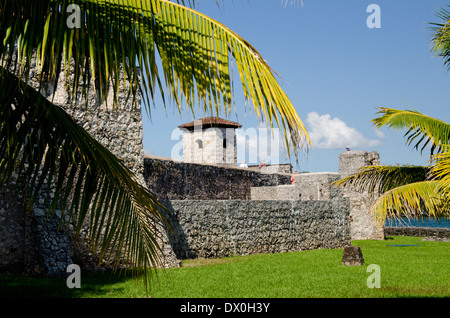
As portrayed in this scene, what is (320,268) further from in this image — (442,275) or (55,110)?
(55,110)

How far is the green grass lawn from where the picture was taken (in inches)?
276

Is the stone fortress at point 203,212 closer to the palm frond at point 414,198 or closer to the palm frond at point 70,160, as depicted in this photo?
the palm frond at point 414,198

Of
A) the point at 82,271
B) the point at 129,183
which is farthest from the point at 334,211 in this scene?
the point at 129,183

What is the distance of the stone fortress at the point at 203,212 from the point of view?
8156 mm

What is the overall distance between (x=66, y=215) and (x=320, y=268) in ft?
16.4

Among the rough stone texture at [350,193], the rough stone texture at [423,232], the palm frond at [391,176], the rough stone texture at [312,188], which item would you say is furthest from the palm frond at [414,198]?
the rough stone texture at [423,232]

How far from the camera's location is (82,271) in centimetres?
909

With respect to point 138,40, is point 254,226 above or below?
below

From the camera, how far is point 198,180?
51.0ft

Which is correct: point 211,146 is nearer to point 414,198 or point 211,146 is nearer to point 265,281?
point 265,281

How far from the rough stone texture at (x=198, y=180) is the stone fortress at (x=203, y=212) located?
0.09 ft

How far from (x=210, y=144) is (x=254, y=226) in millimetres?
11283

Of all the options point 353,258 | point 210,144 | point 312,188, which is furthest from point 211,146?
point 353,258
